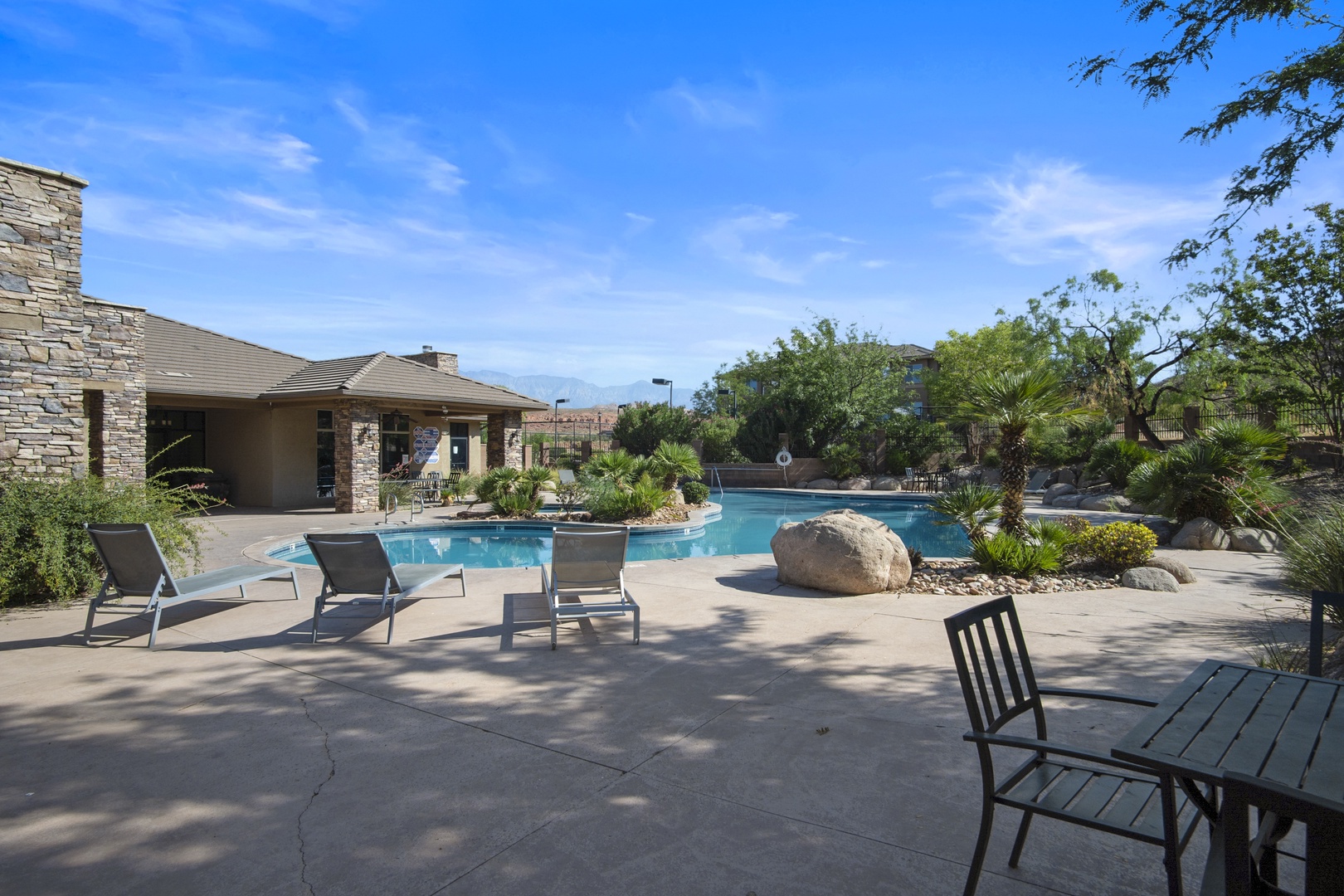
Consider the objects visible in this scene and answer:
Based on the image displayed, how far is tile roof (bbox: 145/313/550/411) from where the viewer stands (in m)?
16.5

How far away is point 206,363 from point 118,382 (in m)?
5.14

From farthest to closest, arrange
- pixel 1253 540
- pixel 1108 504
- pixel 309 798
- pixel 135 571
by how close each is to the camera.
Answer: pixel 1108 504
pixel 1253 540
pixel 135 571
pixel 309 798

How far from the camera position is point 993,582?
8.01 m

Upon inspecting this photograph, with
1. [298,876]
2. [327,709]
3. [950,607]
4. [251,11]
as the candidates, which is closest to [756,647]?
[950,607]

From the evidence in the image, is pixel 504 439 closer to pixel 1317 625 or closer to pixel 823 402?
pixel 823 402

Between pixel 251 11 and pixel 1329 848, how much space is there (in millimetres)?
11678

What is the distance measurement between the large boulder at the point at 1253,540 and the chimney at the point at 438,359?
70.5 feet

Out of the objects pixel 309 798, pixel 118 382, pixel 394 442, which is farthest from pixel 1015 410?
pixel 394 442

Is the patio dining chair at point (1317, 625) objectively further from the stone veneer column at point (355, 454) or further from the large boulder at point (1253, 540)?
the stone veneer column at point (355, 454)

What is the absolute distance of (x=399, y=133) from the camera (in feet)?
42.1

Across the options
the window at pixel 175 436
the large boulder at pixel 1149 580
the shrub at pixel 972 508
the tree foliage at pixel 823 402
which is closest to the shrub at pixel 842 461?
the tree foliage at pixel 823 402

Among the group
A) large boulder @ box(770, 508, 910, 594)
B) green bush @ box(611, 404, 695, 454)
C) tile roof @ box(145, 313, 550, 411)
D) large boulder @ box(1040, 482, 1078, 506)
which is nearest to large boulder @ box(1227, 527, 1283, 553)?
large boulder @ box(770, 508, 910, 594)

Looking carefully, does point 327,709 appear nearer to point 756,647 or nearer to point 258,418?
point 756,647

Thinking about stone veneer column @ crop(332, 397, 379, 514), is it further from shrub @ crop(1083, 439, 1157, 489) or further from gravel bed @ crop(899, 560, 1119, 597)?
shrub @ crop(1083, 439, 1157, 489)
